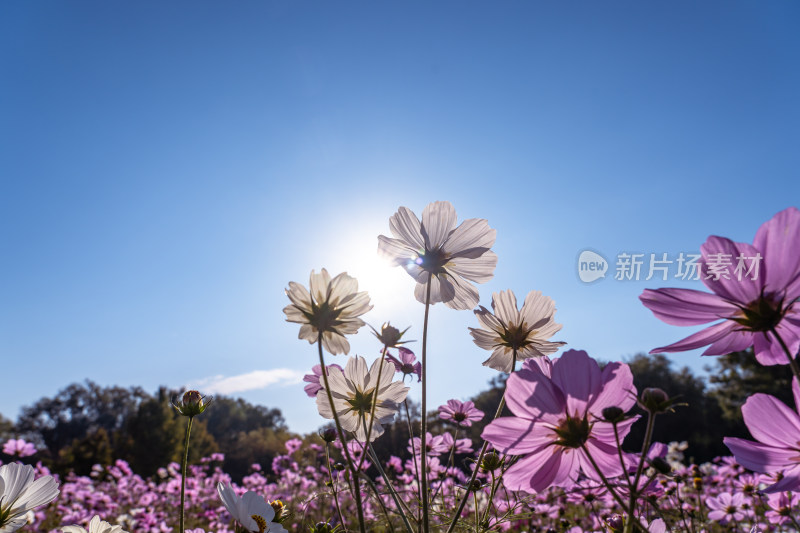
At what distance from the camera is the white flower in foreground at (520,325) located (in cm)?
84

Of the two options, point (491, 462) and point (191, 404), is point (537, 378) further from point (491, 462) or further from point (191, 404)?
point (191, 404)

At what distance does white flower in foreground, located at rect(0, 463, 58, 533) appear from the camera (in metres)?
0.71

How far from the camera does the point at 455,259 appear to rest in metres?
0.87

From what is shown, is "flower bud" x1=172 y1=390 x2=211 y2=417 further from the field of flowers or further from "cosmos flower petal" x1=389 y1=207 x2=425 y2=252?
"cosmos flower petal" x1=389 y1=207 x2=425 y2=252

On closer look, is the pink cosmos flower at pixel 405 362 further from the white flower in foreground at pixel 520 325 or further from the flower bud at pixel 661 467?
the flower bud at pixel 661 467

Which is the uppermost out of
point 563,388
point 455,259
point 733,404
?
point 455,259

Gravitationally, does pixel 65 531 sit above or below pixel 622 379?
below

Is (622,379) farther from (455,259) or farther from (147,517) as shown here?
(147,517)

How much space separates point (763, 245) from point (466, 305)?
467 mm

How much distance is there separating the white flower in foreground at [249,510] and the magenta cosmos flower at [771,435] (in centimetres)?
58

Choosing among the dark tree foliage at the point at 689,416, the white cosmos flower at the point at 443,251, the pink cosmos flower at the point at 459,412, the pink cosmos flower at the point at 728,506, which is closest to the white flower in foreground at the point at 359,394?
the white cosmos flower at the point at 443,251

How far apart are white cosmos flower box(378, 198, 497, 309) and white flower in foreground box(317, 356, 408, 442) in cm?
15

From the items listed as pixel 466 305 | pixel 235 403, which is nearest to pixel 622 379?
pixel 466 305

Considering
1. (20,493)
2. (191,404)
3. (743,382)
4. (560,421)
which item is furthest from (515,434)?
(743,382)
